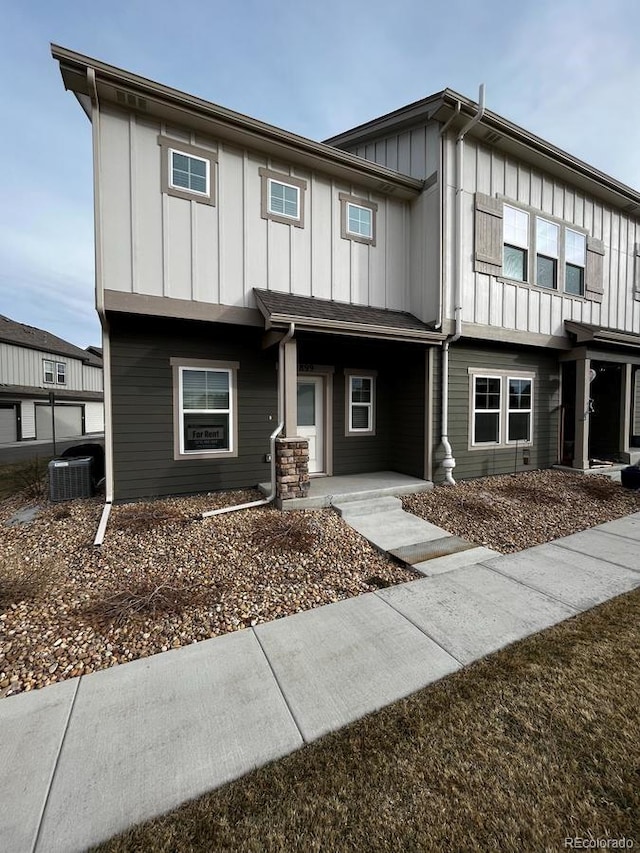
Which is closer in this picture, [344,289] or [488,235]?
[344,289]

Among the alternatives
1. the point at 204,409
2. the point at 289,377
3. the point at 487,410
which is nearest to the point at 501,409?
the point at 487,410

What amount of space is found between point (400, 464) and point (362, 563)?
3944 millimetres

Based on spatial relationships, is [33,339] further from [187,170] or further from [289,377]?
[289,377]

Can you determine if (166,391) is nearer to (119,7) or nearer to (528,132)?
(119,7)

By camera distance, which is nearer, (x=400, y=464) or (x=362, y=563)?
(x=362, y=563)

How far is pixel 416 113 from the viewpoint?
6910 millimetres

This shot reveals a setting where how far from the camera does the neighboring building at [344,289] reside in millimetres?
5578

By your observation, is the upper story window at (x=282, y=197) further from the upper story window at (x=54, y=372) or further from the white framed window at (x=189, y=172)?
the upper story window at (x=54, y=372)

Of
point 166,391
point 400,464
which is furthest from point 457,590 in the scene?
point 166,391

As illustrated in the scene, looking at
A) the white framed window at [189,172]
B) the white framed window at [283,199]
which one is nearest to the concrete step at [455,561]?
the white framed window at [283,199]

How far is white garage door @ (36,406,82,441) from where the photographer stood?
1988cm

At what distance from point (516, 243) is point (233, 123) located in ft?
19.6

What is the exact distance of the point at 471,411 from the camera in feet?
25.1

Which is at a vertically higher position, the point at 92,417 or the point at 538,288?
the point at 538,288
